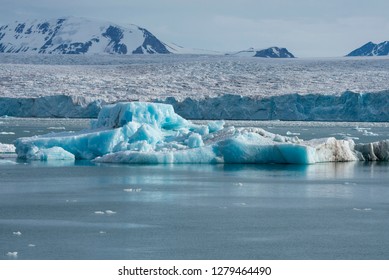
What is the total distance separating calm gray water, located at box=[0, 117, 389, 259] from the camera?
22.7 feet

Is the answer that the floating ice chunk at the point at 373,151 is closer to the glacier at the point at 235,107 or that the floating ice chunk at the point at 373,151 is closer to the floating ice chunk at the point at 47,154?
the floating ice chunk at the point at 47,154

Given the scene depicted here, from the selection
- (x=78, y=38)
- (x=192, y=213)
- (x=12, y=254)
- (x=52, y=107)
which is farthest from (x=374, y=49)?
(x=12, y=254)

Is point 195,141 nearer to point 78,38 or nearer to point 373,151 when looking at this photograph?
point 373,151

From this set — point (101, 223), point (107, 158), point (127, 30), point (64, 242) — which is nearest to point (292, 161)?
point (107, 158)

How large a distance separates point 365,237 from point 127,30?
89.8 meters

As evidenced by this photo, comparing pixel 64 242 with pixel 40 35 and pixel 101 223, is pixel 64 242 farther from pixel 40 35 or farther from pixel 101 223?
pixel 40 35

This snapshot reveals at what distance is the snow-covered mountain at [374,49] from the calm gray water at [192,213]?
85.4 meters

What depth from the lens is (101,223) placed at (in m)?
8.23

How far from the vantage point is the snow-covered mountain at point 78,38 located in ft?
303

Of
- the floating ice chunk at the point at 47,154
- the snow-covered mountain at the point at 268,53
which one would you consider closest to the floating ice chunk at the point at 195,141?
the floating ice chunk at the point at 47,154

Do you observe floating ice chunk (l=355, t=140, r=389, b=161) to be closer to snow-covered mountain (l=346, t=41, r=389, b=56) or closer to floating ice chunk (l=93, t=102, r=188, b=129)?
floating ice chunk (l=93, t=102, r=188, b=129)

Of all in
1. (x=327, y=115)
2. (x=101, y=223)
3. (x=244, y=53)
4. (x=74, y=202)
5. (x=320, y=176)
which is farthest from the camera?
(x=244, y=53)

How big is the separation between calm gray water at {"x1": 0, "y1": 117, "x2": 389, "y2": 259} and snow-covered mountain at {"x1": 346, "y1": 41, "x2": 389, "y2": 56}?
85.4m

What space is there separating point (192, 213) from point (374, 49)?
9215cm
